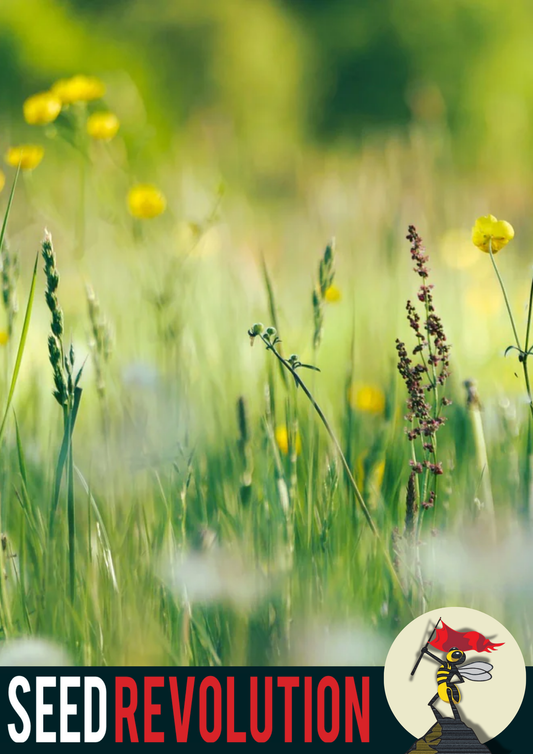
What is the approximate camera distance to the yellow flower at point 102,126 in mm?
984

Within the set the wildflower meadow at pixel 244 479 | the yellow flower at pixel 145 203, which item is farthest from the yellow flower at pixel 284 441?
the yellow flower at pixel 145 203

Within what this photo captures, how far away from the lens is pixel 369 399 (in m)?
A: 0.80

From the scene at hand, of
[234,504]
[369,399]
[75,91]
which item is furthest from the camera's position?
[75,91]

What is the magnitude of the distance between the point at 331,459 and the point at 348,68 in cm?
408

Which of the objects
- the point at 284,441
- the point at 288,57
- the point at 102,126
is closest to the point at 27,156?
the point at 102,126

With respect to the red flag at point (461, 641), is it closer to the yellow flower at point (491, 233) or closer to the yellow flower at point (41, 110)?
the yellow flower at point (491, 233)

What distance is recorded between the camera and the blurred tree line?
3775 mm

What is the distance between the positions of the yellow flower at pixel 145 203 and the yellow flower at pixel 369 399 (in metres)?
0.34

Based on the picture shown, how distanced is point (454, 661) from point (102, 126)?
0.76 m

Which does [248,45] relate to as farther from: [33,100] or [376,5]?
[33,100]

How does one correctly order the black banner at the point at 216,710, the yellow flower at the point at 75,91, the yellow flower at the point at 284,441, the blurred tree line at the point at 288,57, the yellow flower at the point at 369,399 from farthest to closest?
1. the blurred tree line at the point at 288,57
2. the yellow flower at the point at 75,91
3. the yellow flower at the point at 369,399
4. the yellow flower at the point at 284,441
5. the black banner at the point at 216,710

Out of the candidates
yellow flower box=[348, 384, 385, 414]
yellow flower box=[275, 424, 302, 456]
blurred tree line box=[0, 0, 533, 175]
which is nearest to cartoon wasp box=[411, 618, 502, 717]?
yellow flower box=[275, 424, 302, 456]

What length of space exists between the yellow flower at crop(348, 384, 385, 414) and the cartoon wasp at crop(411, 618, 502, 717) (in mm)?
310

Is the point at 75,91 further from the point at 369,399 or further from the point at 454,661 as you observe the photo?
the point at 454,661
